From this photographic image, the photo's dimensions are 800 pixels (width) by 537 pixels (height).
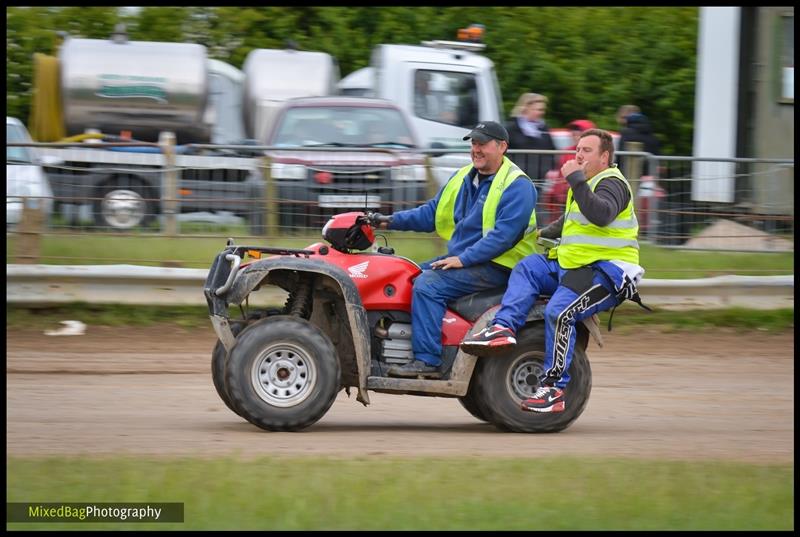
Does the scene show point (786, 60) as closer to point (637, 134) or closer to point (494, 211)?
point (637, 134)

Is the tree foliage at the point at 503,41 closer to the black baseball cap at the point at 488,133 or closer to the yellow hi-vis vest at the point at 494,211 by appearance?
the yellow hi-vis vest at the point at 494,211

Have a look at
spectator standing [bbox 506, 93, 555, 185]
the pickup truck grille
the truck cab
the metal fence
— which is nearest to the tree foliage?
the truck cab

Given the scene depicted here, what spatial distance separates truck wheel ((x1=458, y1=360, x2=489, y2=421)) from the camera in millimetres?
8281

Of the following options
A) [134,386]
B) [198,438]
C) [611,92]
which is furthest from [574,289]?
[611,92]

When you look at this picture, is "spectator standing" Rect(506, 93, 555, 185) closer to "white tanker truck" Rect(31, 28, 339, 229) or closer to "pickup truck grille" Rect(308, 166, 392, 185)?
"pickup truck grille" Rect(308, 166, 392, 185)

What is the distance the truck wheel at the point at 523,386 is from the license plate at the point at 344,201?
5266 millimetres

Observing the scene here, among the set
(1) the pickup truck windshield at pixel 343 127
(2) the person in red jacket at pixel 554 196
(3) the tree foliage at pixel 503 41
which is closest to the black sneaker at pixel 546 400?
(2) the person in red jacket at pixel 554 196

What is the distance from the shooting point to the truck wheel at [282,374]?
25.5 feet

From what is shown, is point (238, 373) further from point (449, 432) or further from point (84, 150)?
point (84, 150)

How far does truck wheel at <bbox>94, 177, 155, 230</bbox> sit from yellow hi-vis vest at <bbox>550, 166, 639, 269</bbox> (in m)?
6.24

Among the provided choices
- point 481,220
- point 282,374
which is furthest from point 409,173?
point 282,374

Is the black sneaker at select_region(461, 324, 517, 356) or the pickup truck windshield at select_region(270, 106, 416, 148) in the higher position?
the pickup truck windshield at select_region(270, 106, 416, 148)

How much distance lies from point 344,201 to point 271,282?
536cm
